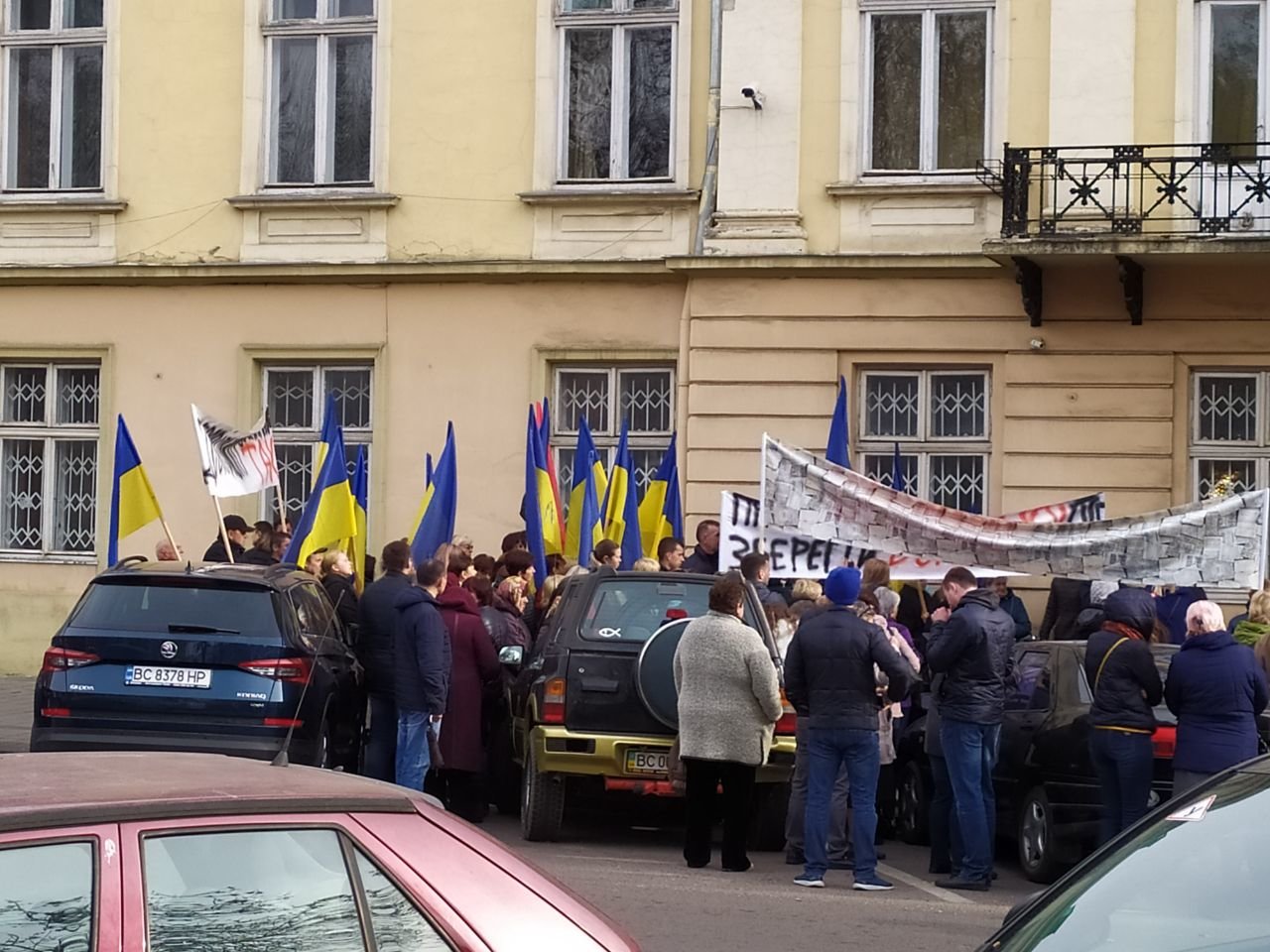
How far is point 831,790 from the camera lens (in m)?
11.0

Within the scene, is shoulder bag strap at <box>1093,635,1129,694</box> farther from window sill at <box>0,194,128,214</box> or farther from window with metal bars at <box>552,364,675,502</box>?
window sill at <box>0,194,128,214</box>

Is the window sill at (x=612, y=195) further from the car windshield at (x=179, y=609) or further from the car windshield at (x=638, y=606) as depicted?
the car windshield at (x=179, y=609)

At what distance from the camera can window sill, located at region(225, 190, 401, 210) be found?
20.2m

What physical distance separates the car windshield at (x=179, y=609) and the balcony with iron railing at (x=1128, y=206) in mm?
8291

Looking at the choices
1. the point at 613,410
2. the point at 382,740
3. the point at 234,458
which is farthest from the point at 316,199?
the point at 382,740

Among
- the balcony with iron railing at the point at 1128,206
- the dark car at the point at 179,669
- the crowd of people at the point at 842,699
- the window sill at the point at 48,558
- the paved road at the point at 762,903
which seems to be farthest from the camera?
the window sill at the point at 48,558

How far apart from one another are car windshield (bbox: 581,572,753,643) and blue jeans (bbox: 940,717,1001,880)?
1.69m

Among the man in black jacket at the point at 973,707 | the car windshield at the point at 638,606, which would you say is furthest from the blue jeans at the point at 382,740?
the man in black jacket at the point at 973,707

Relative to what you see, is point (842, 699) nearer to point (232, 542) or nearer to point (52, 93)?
point (232, 542)

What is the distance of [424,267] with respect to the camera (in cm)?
1988

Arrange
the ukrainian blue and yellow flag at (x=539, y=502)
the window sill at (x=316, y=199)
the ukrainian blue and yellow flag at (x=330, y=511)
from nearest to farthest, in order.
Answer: the ukrainian blue and yellow flag at (x=539, y=502), the ukrainian blue and yellow flag at (x=330, y=511), the window sill at (x=316, y=199)

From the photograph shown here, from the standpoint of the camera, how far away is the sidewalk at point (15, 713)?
1582 centimetres

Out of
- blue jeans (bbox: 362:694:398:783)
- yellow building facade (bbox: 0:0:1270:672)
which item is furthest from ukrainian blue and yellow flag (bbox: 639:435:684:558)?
blue jeans (bbox: 362:694:398:783)

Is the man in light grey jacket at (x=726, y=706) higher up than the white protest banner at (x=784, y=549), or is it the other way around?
the white protest banner at (x=784, y=549)
